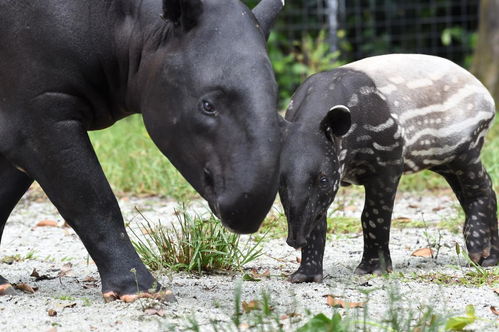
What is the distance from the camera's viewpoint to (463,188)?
5.01 m

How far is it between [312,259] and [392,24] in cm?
946

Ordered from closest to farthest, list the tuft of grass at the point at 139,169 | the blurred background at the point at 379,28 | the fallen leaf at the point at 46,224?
the fallen leaf at the point at 46,224, the tuft of grass at the point at 139,169, the blurred background at the point at 379,28

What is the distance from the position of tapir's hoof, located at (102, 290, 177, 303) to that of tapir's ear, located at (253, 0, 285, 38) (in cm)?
107

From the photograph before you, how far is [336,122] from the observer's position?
13.9 ft

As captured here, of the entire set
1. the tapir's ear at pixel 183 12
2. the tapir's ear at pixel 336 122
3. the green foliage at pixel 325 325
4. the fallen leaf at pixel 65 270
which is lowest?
the fallen leaf at pixel 65 270

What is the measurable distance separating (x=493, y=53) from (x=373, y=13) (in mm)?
3425

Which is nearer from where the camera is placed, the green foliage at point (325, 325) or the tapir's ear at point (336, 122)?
the green foliage at point (325, 325)

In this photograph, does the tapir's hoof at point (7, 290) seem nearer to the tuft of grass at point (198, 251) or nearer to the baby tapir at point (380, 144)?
the tuft of grass at point (198, 251)

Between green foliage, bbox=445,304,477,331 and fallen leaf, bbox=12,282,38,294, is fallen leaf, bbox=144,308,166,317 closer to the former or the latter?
fallen leaf, bbox=12,282,38,294

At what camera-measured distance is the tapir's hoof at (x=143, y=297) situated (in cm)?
363

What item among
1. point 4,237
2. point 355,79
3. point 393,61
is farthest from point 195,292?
point 4,237

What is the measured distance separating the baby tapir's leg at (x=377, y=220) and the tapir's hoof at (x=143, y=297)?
120 cm

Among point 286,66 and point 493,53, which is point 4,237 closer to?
point 493,53

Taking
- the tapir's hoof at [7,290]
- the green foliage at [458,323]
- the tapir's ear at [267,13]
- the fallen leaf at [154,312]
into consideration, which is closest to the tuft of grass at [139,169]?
the tapir's hoof at [7,290]
